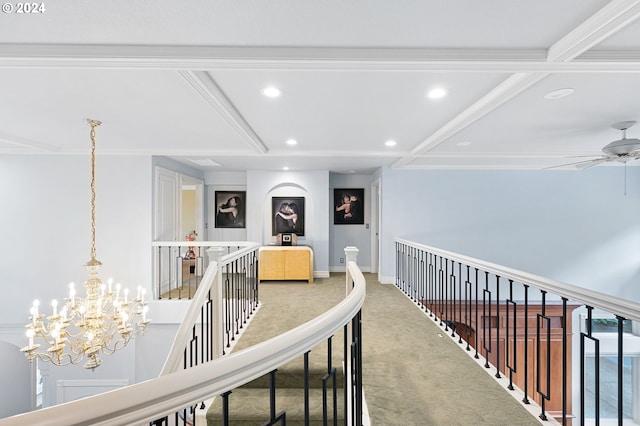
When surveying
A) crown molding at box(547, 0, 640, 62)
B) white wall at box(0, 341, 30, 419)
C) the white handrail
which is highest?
crown molding at box(547, 0, 640, 62)

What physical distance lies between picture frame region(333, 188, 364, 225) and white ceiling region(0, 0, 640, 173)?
11.0ft

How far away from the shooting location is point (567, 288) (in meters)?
1.79

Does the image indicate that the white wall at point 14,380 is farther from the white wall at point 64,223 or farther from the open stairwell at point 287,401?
the open stairwell at point 287,401

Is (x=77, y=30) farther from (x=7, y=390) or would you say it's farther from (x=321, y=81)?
(x=7, y=390)

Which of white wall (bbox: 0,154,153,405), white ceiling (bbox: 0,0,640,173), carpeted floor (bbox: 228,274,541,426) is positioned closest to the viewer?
white ceiling (bbox: 0,0,640,173)

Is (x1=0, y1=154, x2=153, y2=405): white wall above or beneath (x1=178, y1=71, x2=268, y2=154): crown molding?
beneath

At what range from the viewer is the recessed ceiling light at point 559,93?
265 centimetres

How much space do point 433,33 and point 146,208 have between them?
4.87 m

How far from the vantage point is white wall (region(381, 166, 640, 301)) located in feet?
21.0

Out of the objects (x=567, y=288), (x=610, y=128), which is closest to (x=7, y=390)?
(x=567, y=288)

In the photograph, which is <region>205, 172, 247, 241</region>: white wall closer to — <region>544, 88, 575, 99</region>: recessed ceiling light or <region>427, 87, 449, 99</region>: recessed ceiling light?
<region>427, 87, 449, 99</region>: recessed ceiling light

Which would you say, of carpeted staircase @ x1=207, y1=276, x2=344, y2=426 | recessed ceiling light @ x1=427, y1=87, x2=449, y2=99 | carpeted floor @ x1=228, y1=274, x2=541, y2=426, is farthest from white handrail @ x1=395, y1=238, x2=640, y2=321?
recessed ceiling light @ x1=427, y1=87, x2=449, y2=99

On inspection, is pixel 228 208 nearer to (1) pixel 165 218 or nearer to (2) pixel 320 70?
(1) pixel 165 218

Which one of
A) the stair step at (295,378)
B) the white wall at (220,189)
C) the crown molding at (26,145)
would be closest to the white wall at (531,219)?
the white wall at (220,189)
